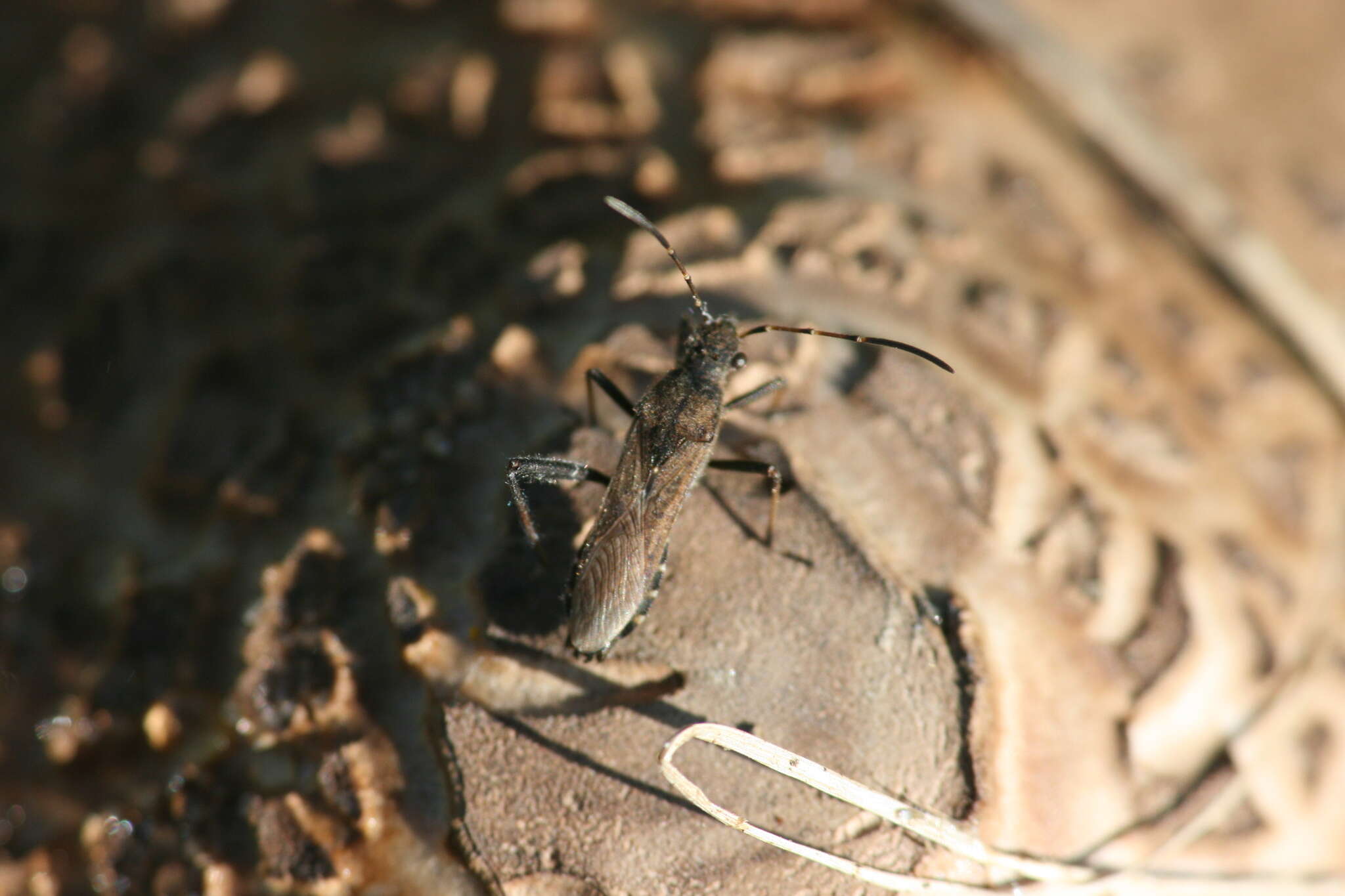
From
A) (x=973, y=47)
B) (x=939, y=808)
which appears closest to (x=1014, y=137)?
(x=973, y=47)

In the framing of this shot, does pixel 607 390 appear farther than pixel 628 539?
Yes

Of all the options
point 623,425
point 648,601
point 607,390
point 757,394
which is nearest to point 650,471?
point 623,425

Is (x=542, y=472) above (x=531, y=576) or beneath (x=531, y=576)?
above

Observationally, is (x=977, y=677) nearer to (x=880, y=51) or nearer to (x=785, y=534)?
(x=785, y=534)

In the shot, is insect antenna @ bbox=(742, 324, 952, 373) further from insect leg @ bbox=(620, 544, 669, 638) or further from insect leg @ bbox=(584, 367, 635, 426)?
insect leg @ bbox=(620, 544, 669, 638)

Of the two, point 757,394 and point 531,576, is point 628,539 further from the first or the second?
point 757,394

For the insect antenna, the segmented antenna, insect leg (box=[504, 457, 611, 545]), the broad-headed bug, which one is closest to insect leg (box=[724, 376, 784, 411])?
the broad-headed bug
